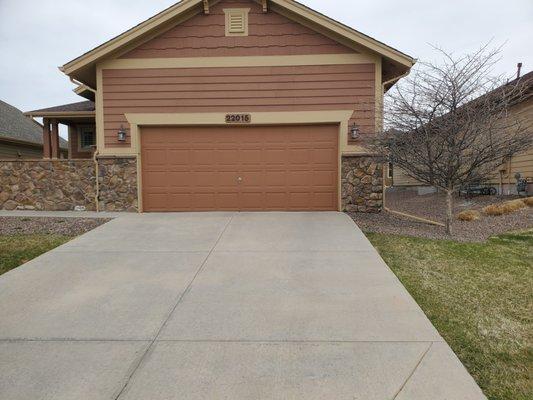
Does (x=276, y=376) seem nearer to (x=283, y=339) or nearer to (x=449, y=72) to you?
(x=283, y=339)

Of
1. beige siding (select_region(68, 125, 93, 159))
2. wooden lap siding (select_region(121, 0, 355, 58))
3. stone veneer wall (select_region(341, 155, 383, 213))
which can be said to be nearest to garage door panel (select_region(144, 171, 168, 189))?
wooden lap siding (select_region(121, 0, 355, 58))

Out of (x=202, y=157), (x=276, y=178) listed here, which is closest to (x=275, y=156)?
(x=276, y=178)

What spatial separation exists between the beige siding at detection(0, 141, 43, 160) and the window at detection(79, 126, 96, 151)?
475cm

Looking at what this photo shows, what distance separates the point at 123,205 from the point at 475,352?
9245 mm

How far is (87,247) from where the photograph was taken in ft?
21.7

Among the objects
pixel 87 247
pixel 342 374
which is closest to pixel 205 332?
pixel 342 374

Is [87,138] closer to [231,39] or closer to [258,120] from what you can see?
[231,39]

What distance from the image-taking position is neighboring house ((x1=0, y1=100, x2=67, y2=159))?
19.0 metres

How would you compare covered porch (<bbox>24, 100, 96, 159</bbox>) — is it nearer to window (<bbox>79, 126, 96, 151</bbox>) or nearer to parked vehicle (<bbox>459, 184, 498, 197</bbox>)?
window (<bbox>79, 126, 96, 151</bbox>)

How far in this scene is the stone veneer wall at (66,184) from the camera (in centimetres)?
1049

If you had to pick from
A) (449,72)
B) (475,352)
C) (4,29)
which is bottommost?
(475,352)

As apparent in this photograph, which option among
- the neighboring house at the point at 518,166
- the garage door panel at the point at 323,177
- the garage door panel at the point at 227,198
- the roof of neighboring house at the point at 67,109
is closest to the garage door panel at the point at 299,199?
the garage door panel at the point at 323,177

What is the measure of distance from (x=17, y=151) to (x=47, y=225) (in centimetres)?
1435

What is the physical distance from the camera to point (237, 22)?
403 inches
